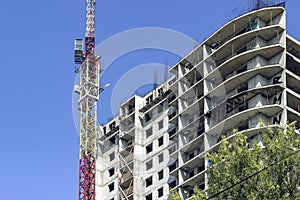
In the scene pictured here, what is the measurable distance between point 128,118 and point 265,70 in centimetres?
2969

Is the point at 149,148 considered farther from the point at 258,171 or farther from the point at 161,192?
the point at 258,171

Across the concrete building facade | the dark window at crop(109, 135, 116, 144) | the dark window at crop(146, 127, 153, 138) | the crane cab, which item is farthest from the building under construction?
the crane cab

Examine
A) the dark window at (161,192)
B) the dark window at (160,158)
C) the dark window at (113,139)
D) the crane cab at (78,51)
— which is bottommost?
the dark window at (161,192)

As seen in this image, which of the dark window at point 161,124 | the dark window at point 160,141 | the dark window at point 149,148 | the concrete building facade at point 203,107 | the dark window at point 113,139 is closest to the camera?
the concrete building facade at point 203,107

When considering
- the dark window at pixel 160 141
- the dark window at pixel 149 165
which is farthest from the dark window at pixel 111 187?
the dark window at pixel 160 141

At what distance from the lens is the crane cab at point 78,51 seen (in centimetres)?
11688

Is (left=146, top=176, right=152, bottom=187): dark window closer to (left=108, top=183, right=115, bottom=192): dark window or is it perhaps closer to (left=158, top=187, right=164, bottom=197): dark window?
(left=158, top=187, right=164, bottom=197): dark window

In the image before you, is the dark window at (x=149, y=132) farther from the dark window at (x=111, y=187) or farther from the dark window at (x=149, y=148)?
the dark window at (x=111, y=187)

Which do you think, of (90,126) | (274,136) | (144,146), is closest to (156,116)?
(144,146)

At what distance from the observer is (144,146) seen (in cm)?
10850

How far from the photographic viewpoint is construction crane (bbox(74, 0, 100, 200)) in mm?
113750

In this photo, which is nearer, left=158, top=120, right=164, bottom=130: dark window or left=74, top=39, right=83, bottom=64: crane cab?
left=158, top=120, right=164, bottom=130: dark window

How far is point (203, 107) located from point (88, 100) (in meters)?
25.5

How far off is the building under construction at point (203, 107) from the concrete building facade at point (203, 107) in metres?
0.10
